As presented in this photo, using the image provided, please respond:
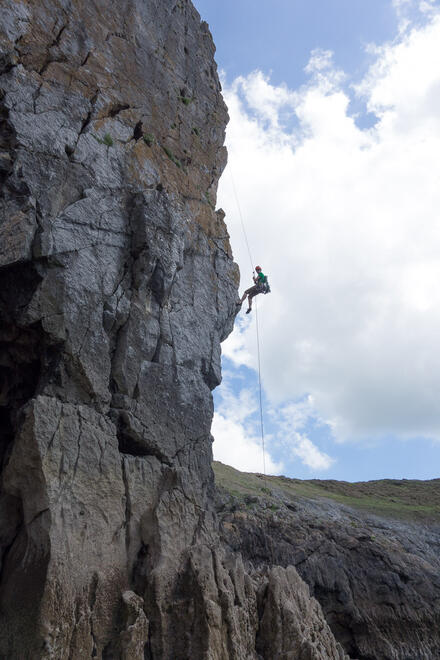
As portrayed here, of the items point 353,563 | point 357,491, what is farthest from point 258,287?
point 357,491

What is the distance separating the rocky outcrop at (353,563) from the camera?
24.5 meters

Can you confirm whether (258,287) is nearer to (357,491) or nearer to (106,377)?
(106,377)

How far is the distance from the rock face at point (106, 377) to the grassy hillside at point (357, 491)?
561 inches

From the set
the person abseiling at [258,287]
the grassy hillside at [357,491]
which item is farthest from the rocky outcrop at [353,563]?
the person abseiling at [258,287]

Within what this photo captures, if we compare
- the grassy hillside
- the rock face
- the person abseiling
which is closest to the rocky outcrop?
the grassy hillside

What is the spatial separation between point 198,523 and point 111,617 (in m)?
4.33

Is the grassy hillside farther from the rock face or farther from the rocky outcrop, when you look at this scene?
the rock face

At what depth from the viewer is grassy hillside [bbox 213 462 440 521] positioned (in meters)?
33.8

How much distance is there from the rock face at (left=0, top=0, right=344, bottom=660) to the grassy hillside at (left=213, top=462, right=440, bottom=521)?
1426 cm

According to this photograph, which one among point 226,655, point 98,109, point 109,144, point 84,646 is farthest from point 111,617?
point 98,109

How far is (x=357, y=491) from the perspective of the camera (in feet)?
142

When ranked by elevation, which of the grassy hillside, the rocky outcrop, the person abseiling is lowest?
the rocky outcrop

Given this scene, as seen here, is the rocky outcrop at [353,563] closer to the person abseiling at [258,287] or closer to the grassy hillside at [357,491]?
the grassy hillside at [357,491]

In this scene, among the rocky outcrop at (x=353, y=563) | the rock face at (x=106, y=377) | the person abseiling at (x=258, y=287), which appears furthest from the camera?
the person abseiling at (x=258, y=287)
